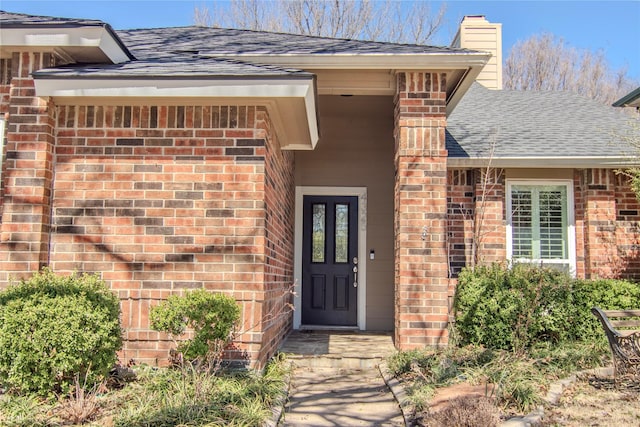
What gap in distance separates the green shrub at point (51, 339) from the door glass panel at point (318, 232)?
5060 mm

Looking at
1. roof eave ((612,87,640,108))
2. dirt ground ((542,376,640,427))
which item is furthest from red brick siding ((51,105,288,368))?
roof eave ((612,87,640,108))

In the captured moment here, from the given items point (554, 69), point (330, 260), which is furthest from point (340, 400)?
point (554, 69)

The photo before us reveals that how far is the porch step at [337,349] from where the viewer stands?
6.31 m

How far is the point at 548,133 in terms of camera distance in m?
9.00

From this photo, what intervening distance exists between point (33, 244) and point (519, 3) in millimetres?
15355

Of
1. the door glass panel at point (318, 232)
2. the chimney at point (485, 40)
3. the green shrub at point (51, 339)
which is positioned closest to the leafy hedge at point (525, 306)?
the door glass panel at point (318, 232)

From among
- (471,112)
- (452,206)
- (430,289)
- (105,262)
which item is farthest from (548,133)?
(105,262)

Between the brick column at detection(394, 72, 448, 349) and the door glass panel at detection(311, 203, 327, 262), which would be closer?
the brick column at detection(394, 72, 448, 349)

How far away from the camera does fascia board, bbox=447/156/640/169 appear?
7910 mm

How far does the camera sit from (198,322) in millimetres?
4586

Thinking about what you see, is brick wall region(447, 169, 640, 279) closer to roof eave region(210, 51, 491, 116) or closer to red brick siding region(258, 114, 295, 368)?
roof eave region(210, 51, 491, 116)

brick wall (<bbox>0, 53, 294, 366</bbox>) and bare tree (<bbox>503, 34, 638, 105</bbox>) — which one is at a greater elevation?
bare tree (<bbox>503, 34, 638, 105</bbox>)

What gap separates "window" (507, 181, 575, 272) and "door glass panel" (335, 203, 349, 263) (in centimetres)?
265

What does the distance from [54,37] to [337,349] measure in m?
4.81
